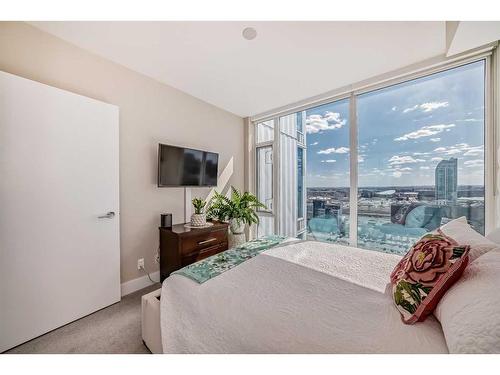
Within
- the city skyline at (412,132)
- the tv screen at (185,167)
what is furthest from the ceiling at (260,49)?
the tv screen at (185,167)

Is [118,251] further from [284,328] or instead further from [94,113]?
[284,328]

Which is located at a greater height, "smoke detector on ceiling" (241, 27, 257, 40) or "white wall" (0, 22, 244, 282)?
"smoke detector on ceiling" (241, 27, 257, 40)

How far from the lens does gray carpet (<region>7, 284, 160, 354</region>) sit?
1.50 metres

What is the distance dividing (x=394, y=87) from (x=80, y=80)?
11.3 feet

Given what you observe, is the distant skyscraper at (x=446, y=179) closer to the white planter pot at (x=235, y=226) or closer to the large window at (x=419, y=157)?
the large window at (x=419, y=157)

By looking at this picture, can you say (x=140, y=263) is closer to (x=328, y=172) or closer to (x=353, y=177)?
(x=328, y=172)

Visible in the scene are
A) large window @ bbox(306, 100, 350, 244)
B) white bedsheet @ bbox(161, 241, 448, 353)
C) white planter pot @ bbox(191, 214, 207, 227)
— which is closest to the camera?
white bedsheet @ bbox(161, 241, 448, 353)

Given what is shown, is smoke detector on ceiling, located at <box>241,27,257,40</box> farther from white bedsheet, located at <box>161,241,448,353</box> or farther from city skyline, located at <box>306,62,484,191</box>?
white bedsheet, located at <box>161,241,448,353</box>

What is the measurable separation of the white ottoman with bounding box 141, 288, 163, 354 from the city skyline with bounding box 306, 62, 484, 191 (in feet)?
8.58

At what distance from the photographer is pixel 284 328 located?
84cm

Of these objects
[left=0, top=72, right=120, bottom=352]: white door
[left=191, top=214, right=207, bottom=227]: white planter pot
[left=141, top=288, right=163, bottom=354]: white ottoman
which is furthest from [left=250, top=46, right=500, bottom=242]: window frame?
[left=0, top=72, right=120, bottom=352]: white door

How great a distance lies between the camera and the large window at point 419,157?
83.4 inches

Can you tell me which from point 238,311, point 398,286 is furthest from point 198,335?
point 398,286

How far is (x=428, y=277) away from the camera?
882mm
